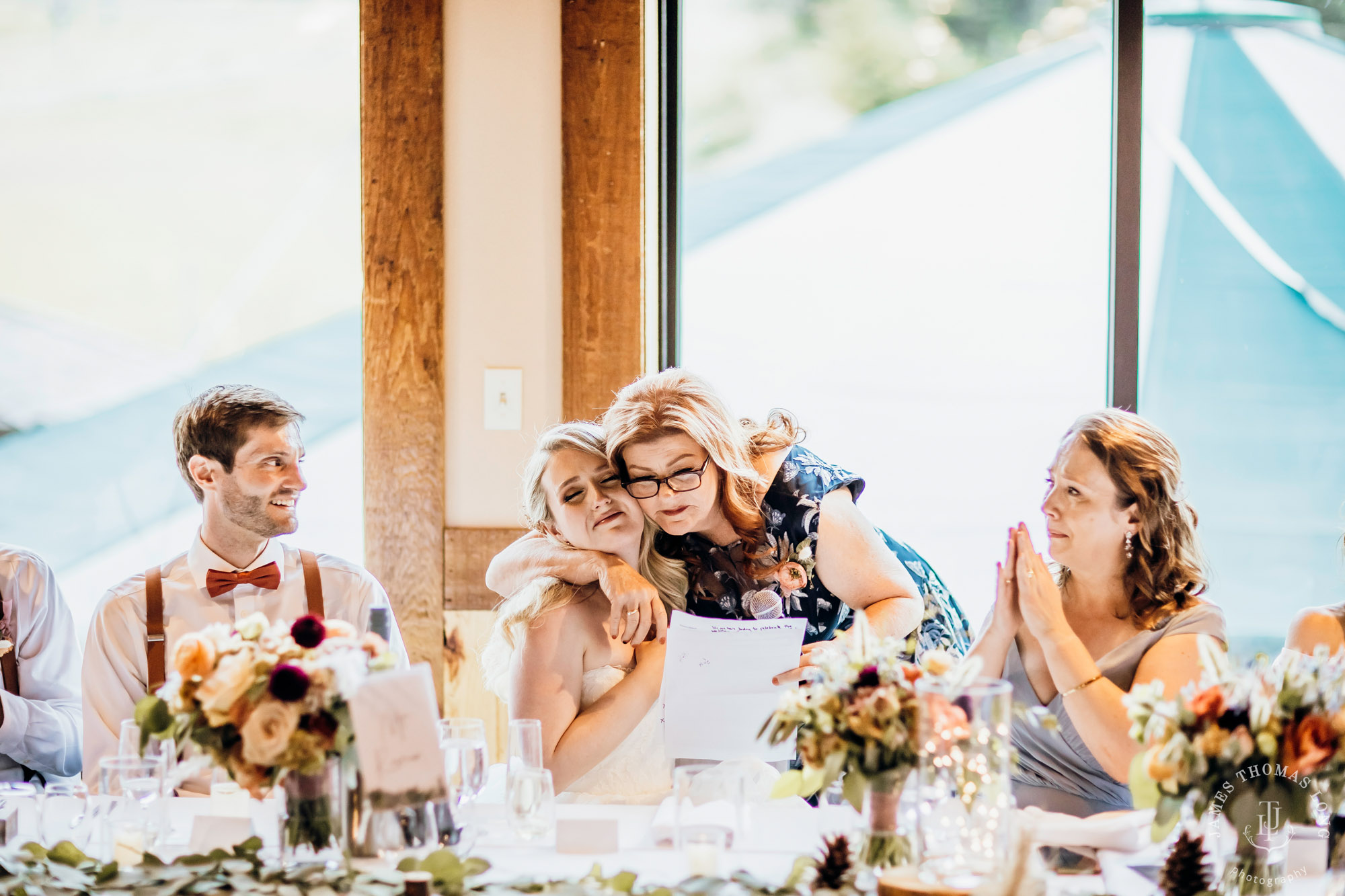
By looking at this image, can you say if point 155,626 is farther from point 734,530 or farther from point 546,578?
point 734,530

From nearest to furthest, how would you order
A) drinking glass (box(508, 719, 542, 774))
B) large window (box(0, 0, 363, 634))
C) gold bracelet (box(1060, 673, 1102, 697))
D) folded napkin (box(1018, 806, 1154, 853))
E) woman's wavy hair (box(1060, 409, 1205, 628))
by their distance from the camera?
1. folded napkin (box(1018, 806, 1154, 853))
2. drinking glass (box(508, 719, 542, 774))
3. gold bracelet (box(1060, 673, 1102, 697))
4. woman's wavy hair (box(1060, 409, 1205, 628))
5. large window (box(0, 0, 363, 634))

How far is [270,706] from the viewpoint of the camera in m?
1.55

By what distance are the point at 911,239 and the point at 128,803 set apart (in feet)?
8.75

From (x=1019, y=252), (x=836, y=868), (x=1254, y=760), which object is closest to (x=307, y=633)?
Answer: (x=836, y=868)

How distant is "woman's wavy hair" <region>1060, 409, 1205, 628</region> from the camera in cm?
224

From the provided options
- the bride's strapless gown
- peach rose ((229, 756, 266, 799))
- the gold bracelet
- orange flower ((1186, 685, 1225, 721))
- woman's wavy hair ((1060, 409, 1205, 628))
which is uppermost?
woman's wavy hair ((1060, 409, 1205, 628))

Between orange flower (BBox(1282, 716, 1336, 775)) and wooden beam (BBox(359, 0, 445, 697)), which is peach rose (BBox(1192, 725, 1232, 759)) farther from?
wooden beam (BBox(359, 0, 445, 697))

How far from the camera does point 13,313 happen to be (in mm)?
3594

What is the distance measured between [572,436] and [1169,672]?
124 centimetres

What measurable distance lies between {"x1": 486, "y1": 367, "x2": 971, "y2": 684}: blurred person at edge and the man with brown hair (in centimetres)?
40

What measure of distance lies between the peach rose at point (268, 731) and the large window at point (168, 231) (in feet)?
6.73

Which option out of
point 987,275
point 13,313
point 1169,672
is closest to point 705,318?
point 987,275

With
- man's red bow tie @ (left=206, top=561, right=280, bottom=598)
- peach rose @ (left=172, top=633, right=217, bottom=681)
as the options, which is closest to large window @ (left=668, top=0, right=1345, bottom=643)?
man's red bow tie @ (left=206, top=561, right=280, bottom=598)

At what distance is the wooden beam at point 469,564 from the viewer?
327 centimetres
